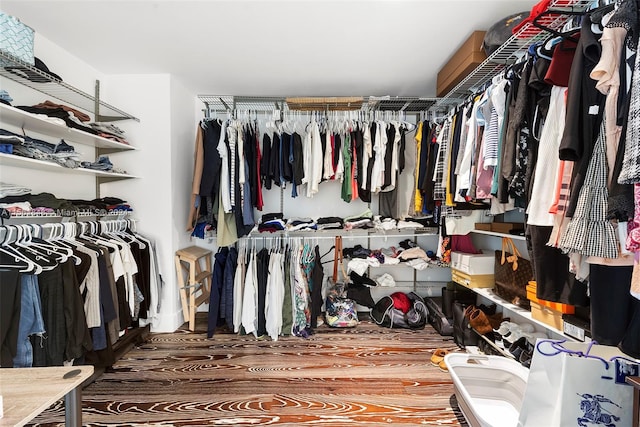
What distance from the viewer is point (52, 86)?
189cm

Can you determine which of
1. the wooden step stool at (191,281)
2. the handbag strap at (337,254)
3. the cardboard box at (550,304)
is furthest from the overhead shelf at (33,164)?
the cardboard box at (550,304)

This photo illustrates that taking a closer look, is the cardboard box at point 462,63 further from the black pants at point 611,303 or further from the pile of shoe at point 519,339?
the pile of shoe at point 519,339

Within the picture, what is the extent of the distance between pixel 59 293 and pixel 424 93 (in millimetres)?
3355

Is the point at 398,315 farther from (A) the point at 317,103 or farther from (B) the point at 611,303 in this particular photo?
(A) the point at 317,103

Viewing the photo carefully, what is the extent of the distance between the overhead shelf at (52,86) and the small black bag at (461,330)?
3296 millimetres

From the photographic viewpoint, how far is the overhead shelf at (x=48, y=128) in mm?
1535

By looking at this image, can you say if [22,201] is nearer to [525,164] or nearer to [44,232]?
[44,232]

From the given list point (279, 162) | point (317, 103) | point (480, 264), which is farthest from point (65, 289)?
point (480, 264)

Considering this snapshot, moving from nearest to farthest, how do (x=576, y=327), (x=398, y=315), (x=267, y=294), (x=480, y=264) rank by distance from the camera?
(x=576, y=327) < (x=480, y=264) < (x=267, y=294) < (x=398, y=315)

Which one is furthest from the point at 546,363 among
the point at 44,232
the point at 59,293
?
the point at 44,232

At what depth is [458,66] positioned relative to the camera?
2.06m

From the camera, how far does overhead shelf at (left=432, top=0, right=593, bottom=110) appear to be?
46.5 inches

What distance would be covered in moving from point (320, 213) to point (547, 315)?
6.81 ft

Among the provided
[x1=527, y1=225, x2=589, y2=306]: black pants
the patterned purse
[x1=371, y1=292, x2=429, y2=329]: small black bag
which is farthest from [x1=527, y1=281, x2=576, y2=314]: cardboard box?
the patterned purse
